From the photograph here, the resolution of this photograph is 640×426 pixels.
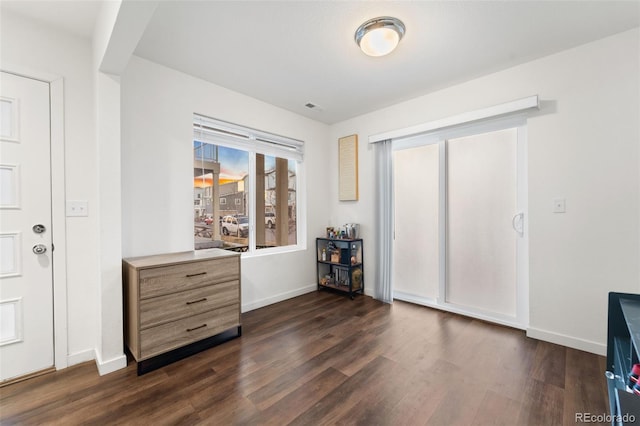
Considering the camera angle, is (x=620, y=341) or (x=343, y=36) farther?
(x=343, y=36)

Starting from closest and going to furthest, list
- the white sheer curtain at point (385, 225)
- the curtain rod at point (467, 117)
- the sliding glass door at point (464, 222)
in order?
the curtain rod at point (467, 117) → the sliding glass door at point (464, 222) → the white sheer curtain at point (385, 225)

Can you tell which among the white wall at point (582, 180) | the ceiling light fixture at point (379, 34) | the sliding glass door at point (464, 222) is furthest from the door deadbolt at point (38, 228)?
the white wall at point (582, 180)

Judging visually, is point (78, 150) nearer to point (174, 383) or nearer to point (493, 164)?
point (174, 383)

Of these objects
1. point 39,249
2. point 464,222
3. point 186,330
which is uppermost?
point 464,222

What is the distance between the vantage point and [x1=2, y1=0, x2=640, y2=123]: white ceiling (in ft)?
5.89

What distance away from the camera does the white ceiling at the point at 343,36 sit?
179 cm

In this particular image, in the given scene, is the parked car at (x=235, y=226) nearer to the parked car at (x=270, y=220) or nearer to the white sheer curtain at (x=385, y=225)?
the parked car at (x=270, y=220)

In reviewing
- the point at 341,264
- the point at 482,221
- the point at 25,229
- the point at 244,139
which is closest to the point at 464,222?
the point at 482,221

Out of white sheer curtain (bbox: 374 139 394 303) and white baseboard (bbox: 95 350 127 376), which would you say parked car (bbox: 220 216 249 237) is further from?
white sheer curtain (bbox: 374 139 394 303)

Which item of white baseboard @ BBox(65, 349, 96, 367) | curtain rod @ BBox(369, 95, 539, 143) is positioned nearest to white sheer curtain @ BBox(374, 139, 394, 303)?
curtain rod @ BBox(369, 95, 539, 143)

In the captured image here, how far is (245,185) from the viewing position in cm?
330

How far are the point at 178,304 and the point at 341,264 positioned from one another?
2.09 meters

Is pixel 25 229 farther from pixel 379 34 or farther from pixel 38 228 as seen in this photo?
pixel 379 34

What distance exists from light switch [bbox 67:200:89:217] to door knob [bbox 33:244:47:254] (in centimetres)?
27
